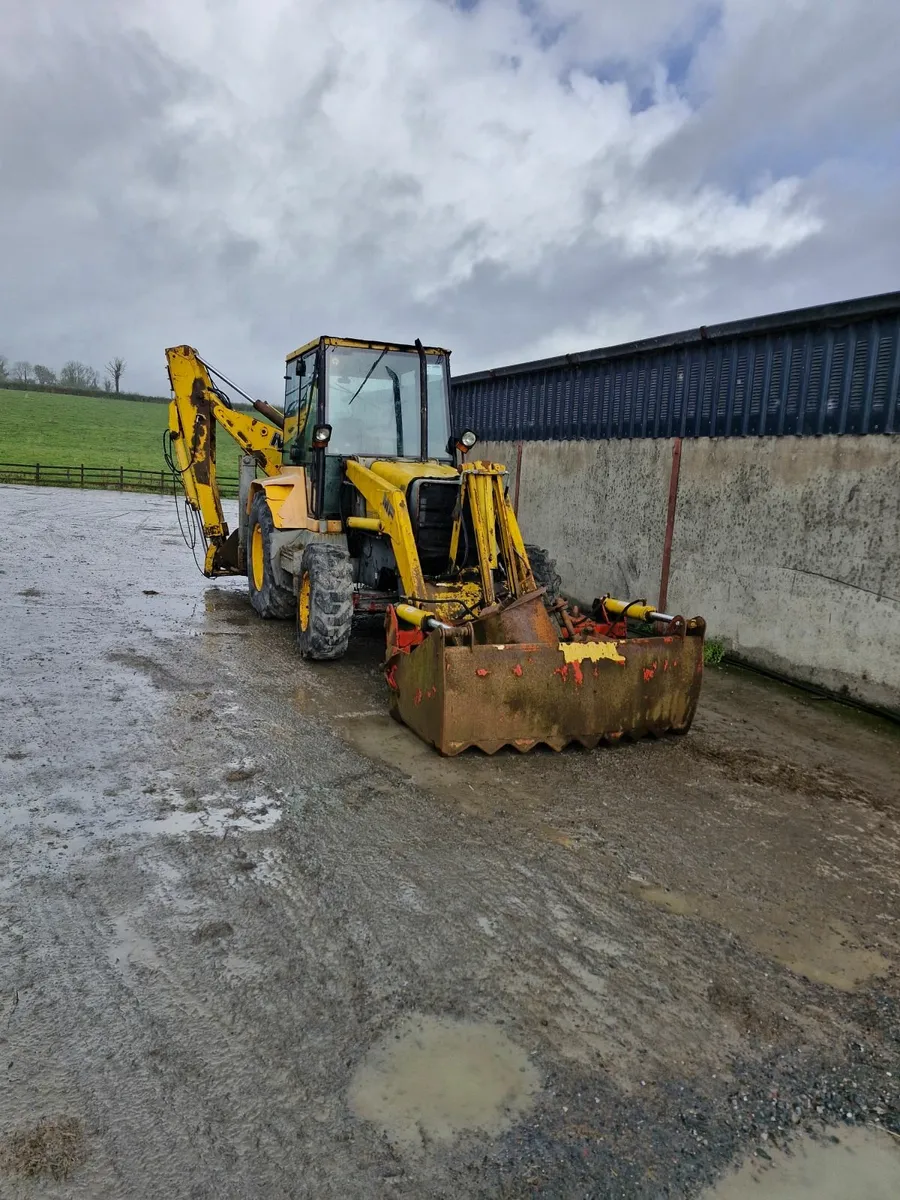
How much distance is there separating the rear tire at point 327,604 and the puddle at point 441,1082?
476cm

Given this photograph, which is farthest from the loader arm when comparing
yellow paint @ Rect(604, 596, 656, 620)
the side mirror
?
yellow paint @ Rect(604, 596, 656, 620)

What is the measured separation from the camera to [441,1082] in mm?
2562

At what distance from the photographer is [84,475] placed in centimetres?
3434

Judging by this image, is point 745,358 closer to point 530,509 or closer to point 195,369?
point 530,509

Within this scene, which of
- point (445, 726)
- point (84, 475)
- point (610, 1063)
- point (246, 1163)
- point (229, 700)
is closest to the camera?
point (246, 1163)

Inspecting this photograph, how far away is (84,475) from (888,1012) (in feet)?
119

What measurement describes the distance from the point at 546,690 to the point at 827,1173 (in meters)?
3.25

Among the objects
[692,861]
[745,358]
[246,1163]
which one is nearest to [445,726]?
[692,861]

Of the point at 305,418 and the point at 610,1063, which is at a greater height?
the point at 305,418

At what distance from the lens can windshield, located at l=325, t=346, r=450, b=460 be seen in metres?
8.24

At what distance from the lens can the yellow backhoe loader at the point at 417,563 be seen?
17.5 ft

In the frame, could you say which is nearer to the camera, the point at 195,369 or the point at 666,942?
the point at 666,942

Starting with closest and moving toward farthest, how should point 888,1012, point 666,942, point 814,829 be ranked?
point 888,1012, point 666,942, point 814,829

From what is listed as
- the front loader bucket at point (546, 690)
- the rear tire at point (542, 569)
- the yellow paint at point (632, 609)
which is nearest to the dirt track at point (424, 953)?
the front loader bucket at point (546, 690)
